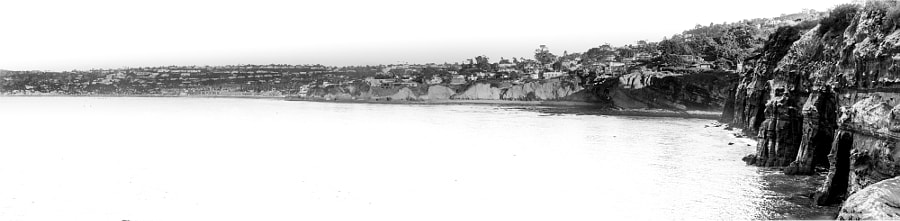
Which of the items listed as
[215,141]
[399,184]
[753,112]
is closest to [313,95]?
[215,141]

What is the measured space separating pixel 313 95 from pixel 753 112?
125819mm

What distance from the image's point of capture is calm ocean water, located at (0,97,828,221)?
2195 cm

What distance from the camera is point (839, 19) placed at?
3023cm

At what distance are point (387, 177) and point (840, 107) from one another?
50.1 ft

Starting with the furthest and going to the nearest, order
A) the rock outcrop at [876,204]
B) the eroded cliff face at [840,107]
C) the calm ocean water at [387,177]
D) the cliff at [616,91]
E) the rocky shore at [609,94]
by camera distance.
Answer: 1. the cliff at [616,91]
2. the rocky shore at [609,94]
3. the calm ocean water at [387,177]
4. the eroded cliff face at [840,107]
5. the rock outcrop at [876,204]

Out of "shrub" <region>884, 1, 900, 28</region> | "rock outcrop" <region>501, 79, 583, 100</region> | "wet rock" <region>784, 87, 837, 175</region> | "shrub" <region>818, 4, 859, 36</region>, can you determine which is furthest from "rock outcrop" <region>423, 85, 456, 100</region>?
"shrub" <region>884, 1, 900, 28</region>

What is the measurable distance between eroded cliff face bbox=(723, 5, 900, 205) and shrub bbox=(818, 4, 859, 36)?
2.8 inches

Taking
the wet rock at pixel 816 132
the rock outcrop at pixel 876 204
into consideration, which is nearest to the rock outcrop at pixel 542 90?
the wet rock at pixel 816 132

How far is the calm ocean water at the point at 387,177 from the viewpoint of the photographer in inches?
864

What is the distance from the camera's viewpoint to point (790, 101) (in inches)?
1174

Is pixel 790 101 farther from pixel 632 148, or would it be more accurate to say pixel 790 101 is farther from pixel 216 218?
pixel 216 218

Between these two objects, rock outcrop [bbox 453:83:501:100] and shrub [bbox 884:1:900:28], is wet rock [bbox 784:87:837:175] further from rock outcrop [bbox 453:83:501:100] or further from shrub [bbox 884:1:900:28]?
rock outcrop [bbox 453:83:501:100]

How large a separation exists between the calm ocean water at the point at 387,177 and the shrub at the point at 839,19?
6301 millimetres

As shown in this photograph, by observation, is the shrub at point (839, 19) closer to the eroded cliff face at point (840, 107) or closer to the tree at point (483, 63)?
the eroded cliff face at point (840, 107)
